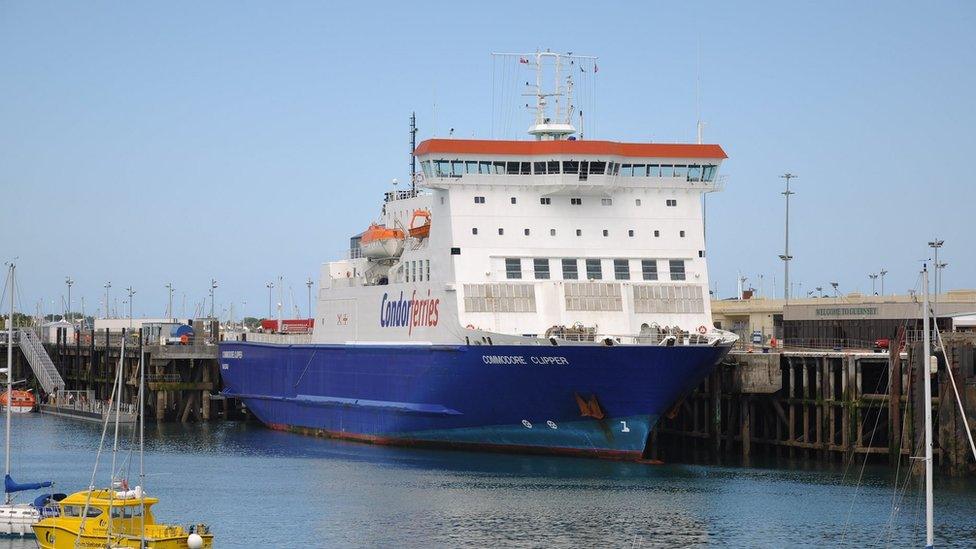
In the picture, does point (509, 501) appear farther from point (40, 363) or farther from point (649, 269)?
point (40, 363)

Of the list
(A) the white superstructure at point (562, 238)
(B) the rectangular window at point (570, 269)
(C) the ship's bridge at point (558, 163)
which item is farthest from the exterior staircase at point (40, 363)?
(B) the rectangular window at point (570, 269)

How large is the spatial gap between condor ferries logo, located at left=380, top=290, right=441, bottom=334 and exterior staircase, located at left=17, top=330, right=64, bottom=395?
88.4 ft

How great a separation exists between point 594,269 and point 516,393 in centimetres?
420

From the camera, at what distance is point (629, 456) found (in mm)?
37906

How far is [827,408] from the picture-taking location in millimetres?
39000

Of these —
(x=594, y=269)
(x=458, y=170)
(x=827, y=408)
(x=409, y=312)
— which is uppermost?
(x=458, y=170)

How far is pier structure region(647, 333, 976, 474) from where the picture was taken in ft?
113

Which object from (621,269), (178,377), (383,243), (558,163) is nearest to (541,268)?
(621,269)

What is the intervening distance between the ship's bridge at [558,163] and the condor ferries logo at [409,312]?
338cm

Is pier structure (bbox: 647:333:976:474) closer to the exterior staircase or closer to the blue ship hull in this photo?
the blue ship hull

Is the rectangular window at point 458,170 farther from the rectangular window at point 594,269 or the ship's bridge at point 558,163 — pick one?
the rectangular window at point 594,269

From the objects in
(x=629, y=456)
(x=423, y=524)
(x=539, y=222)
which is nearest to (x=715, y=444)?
(x=629, y=456)

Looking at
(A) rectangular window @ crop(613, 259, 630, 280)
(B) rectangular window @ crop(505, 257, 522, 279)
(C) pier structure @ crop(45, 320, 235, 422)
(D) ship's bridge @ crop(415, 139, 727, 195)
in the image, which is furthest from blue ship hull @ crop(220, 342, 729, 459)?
(C) pier structure @ crop(45, 320, 235, 422)

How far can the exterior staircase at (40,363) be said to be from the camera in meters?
66.2
